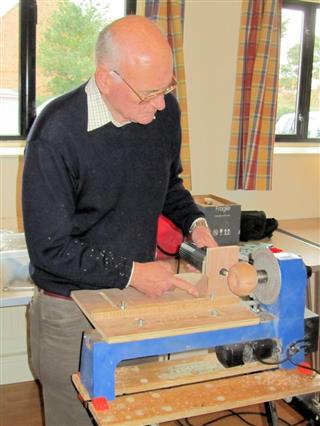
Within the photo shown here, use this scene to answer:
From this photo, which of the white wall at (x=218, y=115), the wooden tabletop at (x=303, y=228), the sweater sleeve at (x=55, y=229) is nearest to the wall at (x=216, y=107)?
the white wall at (x=218, y=115)

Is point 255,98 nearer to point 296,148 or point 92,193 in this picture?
point 296,148

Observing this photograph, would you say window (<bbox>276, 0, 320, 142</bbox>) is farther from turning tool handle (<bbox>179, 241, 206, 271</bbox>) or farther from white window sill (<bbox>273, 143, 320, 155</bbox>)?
turning tool handle (<bbox>179, 241, 206, 271</bbox>)

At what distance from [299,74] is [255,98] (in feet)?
2.39

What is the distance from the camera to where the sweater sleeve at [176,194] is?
5.16ft

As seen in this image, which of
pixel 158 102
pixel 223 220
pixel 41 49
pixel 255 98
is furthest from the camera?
pixel 255 98

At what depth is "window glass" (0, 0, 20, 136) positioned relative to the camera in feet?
9.52

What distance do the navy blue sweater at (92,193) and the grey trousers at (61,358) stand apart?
6 centimetres

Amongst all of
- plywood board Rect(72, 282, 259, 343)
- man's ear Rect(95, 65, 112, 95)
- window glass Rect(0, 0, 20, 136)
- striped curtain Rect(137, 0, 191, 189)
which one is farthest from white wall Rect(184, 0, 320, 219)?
plywood board Rect(72, 282, 259, 343)

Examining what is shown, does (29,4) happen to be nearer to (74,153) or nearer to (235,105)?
(235,105)

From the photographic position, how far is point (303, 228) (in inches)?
127

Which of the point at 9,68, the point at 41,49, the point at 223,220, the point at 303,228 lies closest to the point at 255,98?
the point at 303,228

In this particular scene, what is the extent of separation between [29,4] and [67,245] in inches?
81.0

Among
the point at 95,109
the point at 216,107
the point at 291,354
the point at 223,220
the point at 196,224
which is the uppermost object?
the point at 216,107

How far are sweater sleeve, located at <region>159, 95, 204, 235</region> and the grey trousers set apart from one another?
1.34ft
